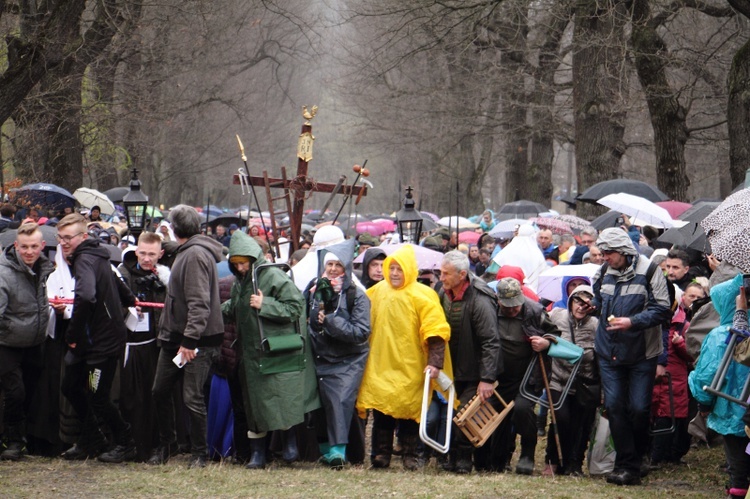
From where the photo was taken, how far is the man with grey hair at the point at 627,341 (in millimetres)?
8391

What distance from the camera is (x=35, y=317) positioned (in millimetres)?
8625

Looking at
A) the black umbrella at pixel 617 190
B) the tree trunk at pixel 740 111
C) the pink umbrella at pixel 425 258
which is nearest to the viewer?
the pink umbrella at pixel 425 258

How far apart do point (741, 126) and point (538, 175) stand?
58.7ft

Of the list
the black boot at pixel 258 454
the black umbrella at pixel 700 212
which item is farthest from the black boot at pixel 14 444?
the black umbrella at pixel 700 212

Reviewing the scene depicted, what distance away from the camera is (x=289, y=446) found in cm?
894

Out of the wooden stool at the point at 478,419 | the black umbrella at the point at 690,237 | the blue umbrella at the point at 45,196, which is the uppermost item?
the blue umbrella at the point at 45,196

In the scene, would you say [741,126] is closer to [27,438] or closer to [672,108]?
[672,108]

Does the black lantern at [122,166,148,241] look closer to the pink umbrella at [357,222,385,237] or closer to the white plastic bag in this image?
the white plastic bag

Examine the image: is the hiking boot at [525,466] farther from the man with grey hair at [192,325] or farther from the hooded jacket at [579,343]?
the man with grey hair at [192,325]

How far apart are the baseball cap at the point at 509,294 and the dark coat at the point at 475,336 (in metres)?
0.08

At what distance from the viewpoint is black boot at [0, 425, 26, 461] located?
8883 millimetres

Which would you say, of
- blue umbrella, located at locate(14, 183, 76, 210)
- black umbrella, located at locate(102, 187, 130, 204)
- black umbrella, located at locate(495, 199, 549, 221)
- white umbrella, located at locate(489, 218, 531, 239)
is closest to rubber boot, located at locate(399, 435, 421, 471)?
blue umbrella, located at locate(14, 183, 76, 210)

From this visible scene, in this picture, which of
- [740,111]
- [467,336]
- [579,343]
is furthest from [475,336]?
[740,111]

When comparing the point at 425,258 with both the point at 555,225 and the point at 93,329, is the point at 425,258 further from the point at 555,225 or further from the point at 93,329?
the point at 555,225
